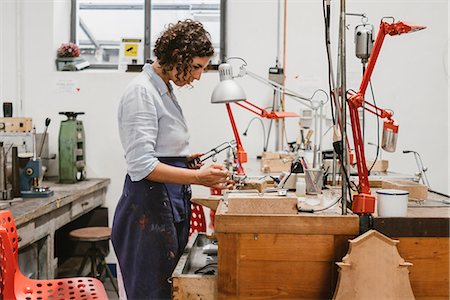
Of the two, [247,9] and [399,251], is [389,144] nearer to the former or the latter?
[399,251]

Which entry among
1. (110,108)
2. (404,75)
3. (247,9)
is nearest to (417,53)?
(404,75)

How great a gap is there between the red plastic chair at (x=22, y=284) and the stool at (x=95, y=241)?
1.30m

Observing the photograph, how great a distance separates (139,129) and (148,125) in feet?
0.13

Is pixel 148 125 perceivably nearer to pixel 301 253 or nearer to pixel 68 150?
pixel 301 253

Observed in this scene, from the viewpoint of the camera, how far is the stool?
332 cm

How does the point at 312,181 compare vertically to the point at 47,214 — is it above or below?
above

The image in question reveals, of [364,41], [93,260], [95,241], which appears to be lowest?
[93,260]

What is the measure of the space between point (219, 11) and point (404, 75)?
153cm

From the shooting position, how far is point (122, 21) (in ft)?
14.2

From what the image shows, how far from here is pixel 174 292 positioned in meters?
1.46

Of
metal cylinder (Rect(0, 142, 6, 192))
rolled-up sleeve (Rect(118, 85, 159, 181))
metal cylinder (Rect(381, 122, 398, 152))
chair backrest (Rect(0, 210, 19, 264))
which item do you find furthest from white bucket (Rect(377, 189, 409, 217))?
metal cylinder (Rect(0, 142, 6, 192))

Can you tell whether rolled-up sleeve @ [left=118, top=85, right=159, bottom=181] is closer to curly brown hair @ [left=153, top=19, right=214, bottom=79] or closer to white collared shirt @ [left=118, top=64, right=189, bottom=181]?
white collared shirt @ [left=118, top=64, right=189, bottom=181]

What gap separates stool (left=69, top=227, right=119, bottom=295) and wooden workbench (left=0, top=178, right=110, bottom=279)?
136 millimetres

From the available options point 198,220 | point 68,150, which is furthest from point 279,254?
point 68,150
